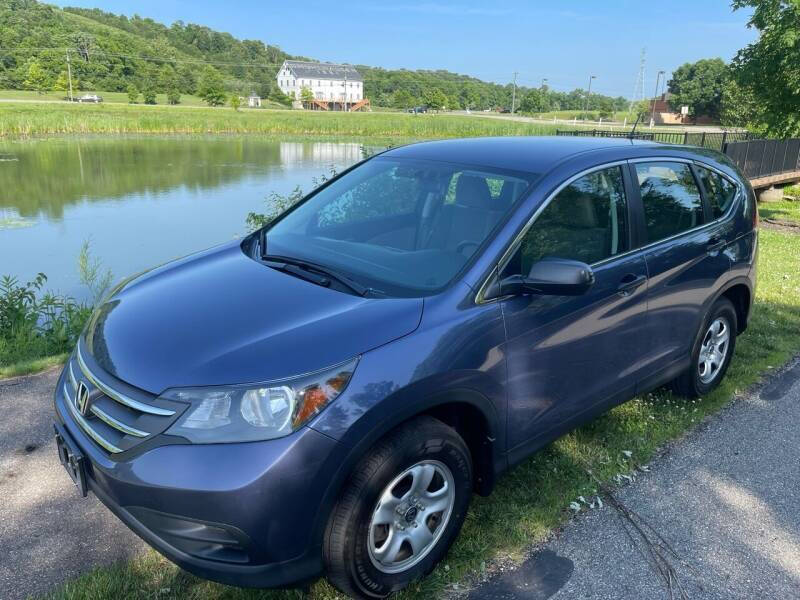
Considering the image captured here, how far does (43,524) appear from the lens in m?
2.87

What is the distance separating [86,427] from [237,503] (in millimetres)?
796

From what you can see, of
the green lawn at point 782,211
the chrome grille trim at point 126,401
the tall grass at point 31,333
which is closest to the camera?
the chrome grille trim at point 126,401

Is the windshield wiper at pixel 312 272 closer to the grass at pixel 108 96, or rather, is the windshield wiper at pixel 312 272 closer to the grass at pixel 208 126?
the grass at pixel 208 126

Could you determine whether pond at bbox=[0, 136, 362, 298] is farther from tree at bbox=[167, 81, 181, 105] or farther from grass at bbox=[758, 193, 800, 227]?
tree at bbox=[167, 81, 181, 105]

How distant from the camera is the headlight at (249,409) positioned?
2.04m

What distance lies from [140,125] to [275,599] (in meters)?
40.1

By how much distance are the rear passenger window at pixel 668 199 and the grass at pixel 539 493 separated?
1227 millimetres

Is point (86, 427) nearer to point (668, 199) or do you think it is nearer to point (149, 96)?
point (668, 199)

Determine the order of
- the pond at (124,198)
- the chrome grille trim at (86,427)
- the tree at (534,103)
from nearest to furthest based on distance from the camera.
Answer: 1. the chrome grille trim at (86,427)
2. the pond at (124,198)
3. the tree at (534,103)

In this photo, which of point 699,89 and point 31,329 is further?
point 699,89

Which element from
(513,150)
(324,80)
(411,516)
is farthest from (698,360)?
(324,80)

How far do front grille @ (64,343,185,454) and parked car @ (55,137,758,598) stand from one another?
0.03 feet

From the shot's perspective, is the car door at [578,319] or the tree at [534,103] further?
the tree at [534,103]

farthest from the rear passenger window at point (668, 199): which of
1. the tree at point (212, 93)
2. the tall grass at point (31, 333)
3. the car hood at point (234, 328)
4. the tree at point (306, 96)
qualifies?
the tree at point (306, 96)
